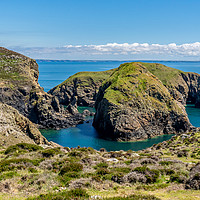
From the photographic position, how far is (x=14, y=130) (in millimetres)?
46469

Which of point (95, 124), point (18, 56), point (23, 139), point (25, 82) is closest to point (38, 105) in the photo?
point (25, 82)

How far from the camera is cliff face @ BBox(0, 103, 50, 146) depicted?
43.5 m

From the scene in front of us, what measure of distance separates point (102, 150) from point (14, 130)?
68.2 ft

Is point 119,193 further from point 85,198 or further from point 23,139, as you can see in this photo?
point 23,139

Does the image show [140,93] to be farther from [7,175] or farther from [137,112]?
[7,175]

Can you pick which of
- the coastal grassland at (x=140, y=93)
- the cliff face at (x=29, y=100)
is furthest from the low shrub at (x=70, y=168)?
the cliff face at (x=29, y=100)

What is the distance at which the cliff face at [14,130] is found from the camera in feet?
143

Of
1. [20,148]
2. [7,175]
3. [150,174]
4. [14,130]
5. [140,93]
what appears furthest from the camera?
[140,93]

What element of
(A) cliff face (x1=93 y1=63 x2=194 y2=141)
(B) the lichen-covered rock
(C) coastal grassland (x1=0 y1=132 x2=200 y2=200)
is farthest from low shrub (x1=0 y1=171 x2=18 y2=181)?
(A) cliff face (x1=93 y1=63 x2=194 y2=141)

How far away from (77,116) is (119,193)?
4723 inches

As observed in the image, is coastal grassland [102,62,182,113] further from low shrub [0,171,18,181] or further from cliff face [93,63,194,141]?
low shrub [0,171,18,181]

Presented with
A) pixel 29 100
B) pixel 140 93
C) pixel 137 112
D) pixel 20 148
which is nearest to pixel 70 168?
pixel 20 148

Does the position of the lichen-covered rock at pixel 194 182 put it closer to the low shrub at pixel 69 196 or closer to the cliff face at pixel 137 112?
the low shrub at pixel 69 196

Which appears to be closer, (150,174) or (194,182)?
(194,182)
